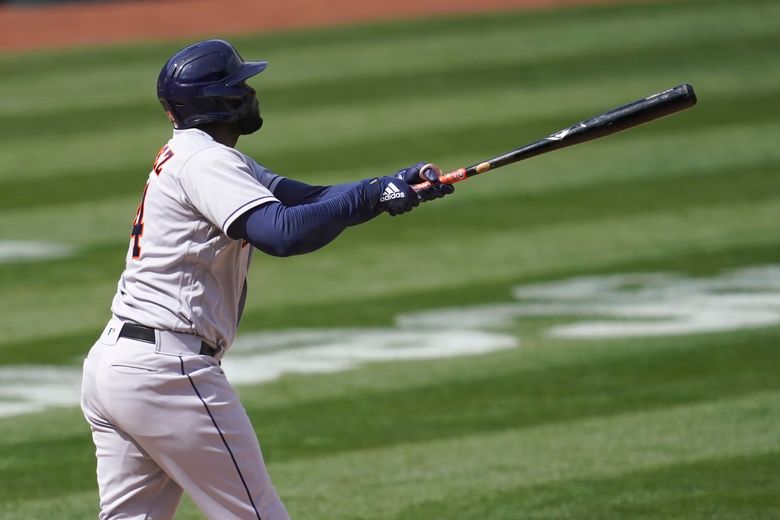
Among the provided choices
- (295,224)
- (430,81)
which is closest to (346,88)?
(430,81)

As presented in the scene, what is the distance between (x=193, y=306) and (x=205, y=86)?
674mm

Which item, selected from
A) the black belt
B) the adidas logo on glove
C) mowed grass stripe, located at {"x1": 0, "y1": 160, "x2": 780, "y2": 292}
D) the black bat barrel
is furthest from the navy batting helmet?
mowed grass stripe, located at {"x1": 0, "y1": 160, "x2": 780, "y2": 292}

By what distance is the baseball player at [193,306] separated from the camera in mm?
4223

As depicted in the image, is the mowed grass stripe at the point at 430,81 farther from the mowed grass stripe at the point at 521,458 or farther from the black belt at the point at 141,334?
the black belt at the point at 141,334

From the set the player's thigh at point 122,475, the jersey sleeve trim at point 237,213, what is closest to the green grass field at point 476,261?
the player's thigh at point 122,475

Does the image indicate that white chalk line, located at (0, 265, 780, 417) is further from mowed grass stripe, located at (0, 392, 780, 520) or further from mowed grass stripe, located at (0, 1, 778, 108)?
mowed grass stripe, located at (0, 1, 778, 108)

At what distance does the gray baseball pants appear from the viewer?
167 inches

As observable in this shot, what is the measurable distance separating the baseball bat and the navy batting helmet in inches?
29.2

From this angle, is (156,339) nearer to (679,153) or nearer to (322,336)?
(322,336)

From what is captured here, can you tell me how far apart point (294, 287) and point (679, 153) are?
450cm

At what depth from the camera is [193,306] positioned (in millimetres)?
4320

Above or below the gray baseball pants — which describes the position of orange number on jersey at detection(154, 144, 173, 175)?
above

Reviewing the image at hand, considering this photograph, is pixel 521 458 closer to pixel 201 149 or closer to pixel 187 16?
pixel 201 149

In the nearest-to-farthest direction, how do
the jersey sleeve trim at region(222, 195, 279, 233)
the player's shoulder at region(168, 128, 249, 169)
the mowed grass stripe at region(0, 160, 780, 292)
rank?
1. the jersey sleeve trim at region(222, 195, 279, 233)
2. the player's shoulder at region(168, 128, 249, 169)
3. the mowed grass stripe at region(0, 160, 780, 292)
